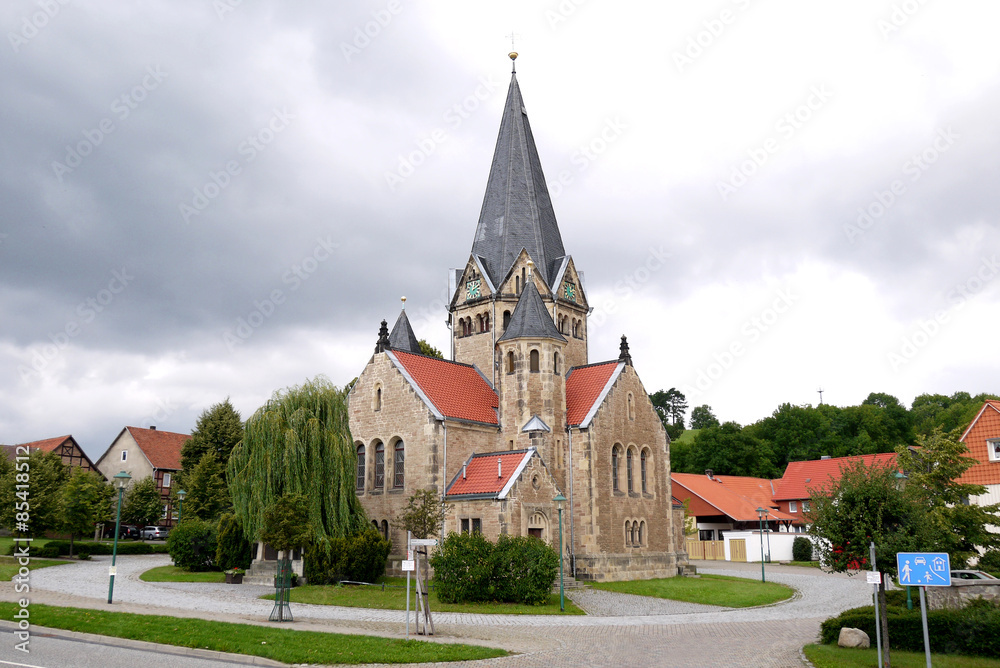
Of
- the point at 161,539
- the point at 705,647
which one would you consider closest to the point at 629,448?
the point at 705,647

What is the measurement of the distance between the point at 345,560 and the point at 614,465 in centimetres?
1408

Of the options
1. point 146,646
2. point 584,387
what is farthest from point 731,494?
point 146,646

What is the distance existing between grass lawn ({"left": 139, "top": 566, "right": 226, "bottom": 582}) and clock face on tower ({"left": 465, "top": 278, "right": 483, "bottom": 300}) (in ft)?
61.5

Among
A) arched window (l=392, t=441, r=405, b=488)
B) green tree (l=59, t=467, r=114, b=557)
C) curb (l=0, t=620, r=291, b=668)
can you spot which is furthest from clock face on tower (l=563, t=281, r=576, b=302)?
curb (l=0, t=620, r=291, b=668)

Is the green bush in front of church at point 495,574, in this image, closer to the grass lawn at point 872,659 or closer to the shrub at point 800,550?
the grass lawn at point 872,659

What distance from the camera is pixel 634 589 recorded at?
31.1 metres

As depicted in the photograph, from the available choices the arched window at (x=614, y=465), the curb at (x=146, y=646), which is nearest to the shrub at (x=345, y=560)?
the arched window at (x=614, y=465)

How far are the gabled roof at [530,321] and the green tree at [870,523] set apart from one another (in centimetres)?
1999

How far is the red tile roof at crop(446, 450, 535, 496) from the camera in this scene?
3148 cm

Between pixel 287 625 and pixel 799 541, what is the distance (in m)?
44.2

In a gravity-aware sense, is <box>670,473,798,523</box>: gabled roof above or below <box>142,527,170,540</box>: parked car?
above

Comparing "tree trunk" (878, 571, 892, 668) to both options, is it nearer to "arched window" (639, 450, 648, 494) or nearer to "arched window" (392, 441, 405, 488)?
"arched window" (639, 450, 648, 494)

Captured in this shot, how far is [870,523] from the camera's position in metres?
17.2

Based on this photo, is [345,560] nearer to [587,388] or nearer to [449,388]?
[449,388]
